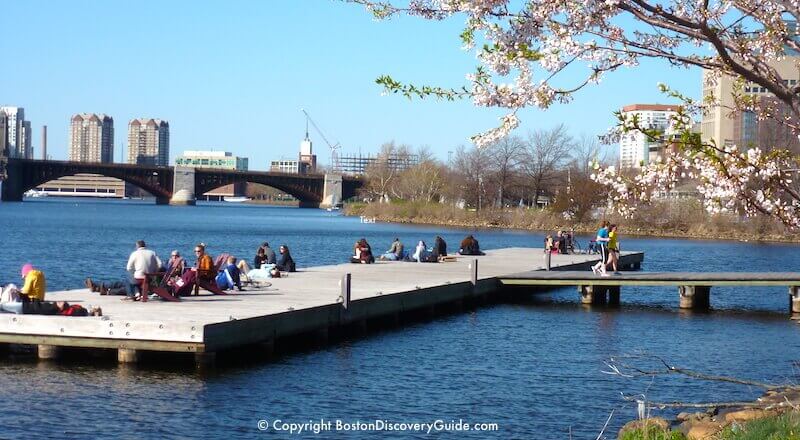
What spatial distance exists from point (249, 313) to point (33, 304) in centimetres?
423

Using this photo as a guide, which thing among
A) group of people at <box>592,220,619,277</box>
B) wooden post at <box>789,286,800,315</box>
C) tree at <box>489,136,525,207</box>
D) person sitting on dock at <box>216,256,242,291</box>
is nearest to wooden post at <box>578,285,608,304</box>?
group of people at <box>592,220,619,277</box>

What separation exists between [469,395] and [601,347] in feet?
27.1

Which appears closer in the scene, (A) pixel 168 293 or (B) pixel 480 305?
(A) pixel 168 293

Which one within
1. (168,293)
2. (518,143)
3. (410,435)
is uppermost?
(518,143)

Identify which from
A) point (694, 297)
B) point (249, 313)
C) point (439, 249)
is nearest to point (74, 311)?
point (249, 313)

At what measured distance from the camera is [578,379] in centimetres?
2381

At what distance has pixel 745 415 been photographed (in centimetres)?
1675

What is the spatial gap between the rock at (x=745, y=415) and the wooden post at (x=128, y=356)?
11.0 metres

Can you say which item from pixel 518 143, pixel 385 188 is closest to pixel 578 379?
pixel 518 143

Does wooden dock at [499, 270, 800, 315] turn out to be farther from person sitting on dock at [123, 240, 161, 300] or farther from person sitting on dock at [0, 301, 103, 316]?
person sitting on dock at [0, 301, 103, 316]

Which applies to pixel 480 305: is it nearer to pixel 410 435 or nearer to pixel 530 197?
pixel 410 435

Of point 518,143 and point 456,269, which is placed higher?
point 518,143

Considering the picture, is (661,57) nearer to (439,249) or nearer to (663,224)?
(439,249)

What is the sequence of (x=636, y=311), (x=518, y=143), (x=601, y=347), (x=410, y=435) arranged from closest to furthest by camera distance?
1. (x=410, y=435)
2. (x=601, y=347)
3. (x=636, y=311)
4. (x=518, y=143)
